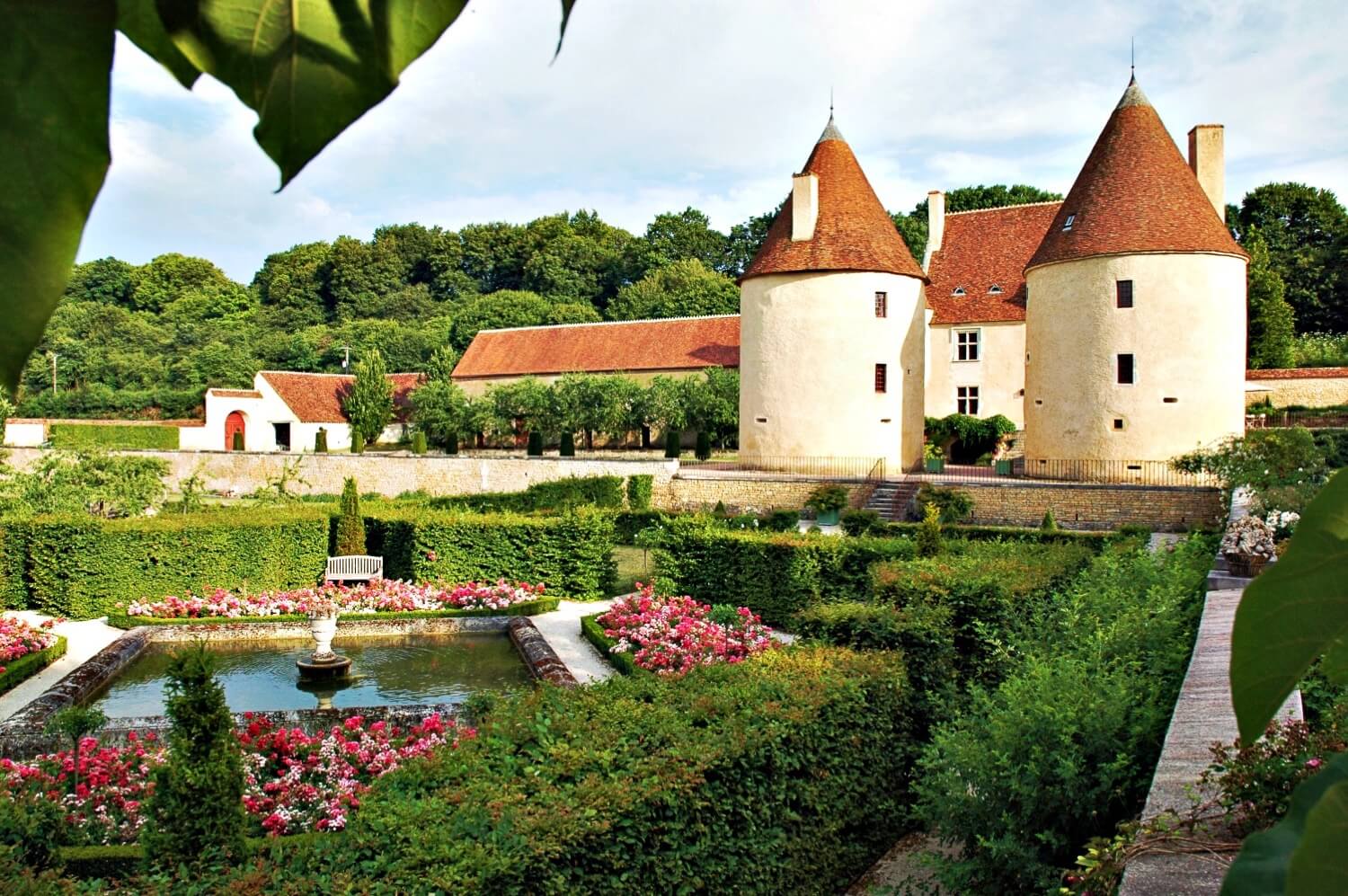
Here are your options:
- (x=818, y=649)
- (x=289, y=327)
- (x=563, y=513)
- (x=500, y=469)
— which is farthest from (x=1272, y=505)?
(x=289, y=327)

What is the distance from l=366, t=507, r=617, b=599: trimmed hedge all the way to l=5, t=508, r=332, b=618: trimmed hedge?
95.7 inches

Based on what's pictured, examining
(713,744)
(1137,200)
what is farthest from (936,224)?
(713,744)

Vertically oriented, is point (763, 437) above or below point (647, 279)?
below

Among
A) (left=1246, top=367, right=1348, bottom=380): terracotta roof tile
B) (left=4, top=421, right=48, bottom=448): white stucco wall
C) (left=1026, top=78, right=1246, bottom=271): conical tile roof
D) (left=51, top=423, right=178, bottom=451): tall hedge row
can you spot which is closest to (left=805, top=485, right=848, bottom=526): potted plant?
(left=1026, top=78, right=1246, bottom=271): conical tile roof

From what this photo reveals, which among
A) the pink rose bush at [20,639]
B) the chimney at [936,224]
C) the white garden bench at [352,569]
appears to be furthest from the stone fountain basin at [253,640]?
the chimney at [936,224]

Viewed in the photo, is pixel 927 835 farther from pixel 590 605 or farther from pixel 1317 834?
pixel 590 605

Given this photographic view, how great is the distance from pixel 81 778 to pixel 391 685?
14.4 feet

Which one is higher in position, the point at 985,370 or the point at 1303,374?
the point at 985,370

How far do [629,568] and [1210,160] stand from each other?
19.0 metres

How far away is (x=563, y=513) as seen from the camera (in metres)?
17.0

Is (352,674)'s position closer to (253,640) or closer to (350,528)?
(253,640)

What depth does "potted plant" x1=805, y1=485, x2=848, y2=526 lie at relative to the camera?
77.0 ft

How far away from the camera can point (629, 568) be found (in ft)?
64.3

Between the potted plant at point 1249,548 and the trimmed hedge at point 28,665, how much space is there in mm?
13429
